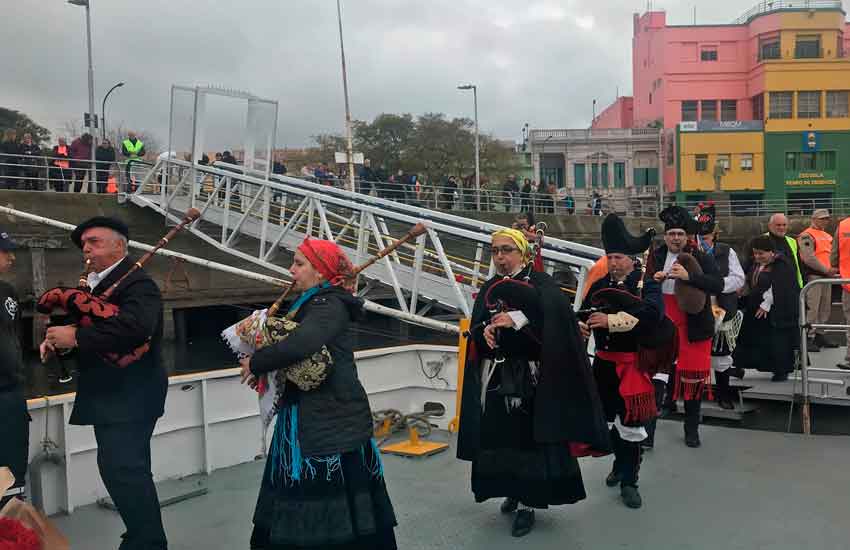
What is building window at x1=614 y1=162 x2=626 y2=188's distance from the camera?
51062 millimetres

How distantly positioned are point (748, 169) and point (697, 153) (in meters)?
3.14

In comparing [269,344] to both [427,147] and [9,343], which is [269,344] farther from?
[427,147]

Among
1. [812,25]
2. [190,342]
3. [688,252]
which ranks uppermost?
[812,25]

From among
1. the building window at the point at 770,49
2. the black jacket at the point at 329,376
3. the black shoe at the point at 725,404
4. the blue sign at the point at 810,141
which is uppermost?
the building window at the point at 770,49

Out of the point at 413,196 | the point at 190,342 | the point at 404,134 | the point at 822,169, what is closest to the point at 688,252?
the point at 190,342

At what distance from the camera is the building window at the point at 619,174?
168ft

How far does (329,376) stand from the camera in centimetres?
337

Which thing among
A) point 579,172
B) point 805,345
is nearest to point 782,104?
point 579,172

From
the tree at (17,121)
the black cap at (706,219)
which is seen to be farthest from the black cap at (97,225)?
the tree at (17,121)

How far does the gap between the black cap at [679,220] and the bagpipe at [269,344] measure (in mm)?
2740

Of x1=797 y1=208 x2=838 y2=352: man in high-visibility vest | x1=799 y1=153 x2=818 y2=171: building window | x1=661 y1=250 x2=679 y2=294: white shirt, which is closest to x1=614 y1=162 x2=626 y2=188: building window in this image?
x1=799 y1=153 x2=818 y2=171: building window

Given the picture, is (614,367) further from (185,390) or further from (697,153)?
(697,153)

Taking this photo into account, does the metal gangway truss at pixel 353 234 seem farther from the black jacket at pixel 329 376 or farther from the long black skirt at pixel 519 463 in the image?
the black jacket at pixel 329 376

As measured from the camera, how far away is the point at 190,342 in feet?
54.4
